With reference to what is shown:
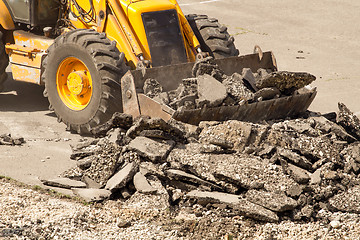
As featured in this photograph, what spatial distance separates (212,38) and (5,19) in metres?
Result: 3.63

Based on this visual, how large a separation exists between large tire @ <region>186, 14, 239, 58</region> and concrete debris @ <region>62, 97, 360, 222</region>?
2223 mm

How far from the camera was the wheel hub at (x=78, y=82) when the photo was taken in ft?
28.2

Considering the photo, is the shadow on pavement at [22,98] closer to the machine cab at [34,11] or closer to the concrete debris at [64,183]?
the machine cab at [34,11]

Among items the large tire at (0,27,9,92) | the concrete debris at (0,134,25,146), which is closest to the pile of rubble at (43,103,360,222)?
the concrete debris at (0,134,25,146)

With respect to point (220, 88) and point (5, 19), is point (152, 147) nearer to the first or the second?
point (220, 88)

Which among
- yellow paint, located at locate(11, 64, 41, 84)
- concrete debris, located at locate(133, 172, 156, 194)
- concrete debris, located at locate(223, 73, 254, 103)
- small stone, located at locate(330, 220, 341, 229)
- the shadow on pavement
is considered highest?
concrete debris, located at locate(223, 73, 254, 103)

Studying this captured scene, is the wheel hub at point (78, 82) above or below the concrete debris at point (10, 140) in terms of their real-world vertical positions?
above

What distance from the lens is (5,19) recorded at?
33.3 ft

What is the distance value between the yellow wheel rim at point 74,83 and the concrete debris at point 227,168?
114 centimetres

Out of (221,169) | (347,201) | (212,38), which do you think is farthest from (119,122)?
(347,201)

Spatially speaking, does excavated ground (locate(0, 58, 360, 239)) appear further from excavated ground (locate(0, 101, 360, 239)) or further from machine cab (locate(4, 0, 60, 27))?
machine cab (locate(4, 0, 60, 27))

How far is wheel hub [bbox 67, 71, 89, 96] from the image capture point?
28.2 feet

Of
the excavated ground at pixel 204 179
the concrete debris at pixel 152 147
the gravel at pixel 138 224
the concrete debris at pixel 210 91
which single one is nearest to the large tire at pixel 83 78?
the excavated ground at pixel 204 179

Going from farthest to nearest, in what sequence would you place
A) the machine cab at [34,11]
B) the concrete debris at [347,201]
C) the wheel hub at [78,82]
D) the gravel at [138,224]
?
the machine cab at [34,11]
the wheel hub at [78,82]
the concrete debris at [347,201]
the gravel at [138,224]
